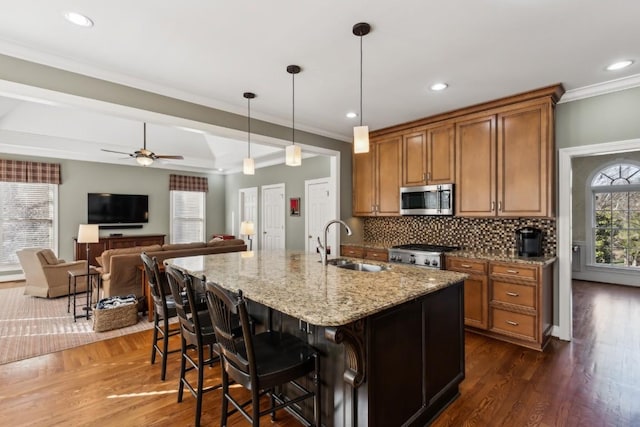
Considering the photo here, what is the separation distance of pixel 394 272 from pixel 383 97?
2.13m

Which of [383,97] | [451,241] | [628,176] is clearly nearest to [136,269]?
[383,97]

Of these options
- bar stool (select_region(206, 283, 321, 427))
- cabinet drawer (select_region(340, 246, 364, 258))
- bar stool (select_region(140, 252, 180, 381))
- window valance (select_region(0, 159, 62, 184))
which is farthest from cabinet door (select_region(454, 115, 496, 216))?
window valance (select_region(0, 159, 62, 184))

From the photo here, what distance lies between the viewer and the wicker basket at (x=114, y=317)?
355 centimetres

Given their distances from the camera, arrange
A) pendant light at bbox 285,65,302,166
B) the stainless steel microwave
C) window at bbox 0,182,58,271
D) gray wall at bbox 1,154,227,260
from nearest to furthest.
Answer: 1. pendant light at bbox 285,65,302,166
2. the stainless steel microwave
3. window at bbox 0,182,58,271
4. gray wall at bbox 1,154,227,260

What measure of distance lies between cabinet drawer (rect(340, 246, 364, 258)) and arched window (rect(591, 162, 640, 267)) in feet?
16.4

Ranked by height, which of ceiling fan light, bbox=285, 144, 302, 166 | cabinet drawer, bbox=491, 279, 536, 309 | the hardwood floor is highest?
ceiling fan light, bbox=285, 144, 302, 166

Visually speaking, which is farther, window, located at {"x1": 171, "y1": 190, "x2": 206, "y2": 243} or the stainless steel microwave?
window, located at {"x1": 171, "y1": 190, "x2": 206, "y2": 243}

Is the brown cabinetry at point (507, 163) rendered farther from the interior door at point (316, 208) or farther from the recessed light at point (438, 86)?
the interior door at point (316, 208)

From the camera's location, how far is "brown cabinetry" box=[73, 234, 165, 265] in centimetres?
646

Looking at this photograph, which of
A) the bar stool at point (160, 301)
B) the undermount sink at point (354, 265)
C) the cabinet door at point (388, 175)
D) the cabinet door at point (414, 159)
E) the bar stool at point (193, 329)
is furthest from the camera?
the cabinet door at point (388, 175)

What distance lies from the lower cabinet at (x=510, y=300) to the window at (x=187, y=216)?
281 inches

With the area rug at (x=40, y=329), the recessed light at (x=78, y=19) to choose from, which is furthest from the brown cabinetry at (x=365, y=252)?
the recessed light at (x=78, y=19)

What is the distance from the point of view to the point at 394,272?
2301 millimetres

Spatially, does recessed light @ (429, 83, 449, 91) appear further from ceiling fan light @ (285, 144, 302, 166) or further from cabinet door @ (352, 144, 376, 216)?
cabinet door @ (352, 144, 376, 216)
